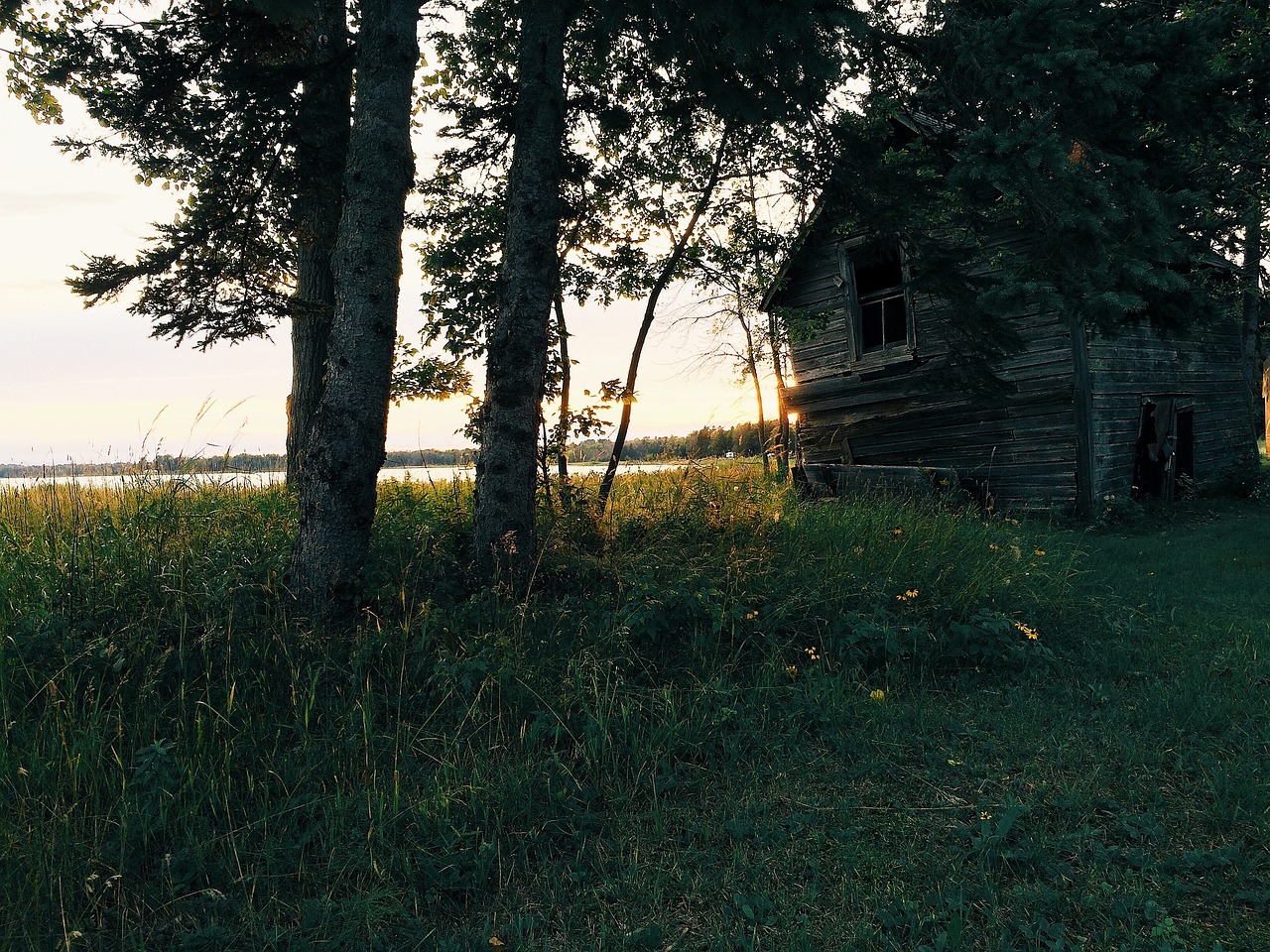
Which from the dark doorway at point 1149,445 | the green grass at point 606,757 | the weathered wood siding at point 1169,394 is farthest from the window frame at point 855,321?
the green grass at point 606,757

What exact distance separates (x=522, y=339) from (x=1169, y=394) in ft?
46.1

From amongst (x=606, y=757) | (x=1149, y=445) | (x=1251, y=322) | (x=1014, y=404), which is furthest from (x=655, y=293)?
(x=1251, y=322)

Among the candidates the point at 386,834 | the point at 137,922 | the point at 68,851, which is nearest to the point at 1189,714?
the point at 386,834

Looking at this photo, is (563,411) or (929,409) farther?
(929,409)

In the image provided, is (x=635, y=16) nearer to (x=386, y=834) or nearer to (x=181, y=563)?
(x=181, y=563)

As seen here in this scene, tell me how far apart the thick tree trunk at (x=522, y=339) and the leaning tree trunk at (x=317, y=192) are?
4.38ft

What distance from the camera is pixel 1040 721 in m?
3.89

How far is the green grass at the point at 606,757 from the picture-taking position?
243cm

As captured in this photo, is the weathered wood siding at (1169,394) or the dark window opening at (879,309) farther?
the dark window opening at (879,309)

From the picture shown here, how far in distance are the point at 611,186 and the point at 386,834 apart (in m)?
6.90

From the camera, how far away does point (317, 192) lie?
22.5 feet

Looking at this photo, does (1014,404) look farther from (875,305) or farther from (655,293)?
(655,293)

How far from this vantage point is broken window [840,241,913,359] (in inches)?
502

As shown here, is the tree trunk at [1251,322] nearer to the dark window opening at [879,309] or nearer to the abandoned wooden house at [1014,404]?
the abandoned wooden house at [1014,404]
